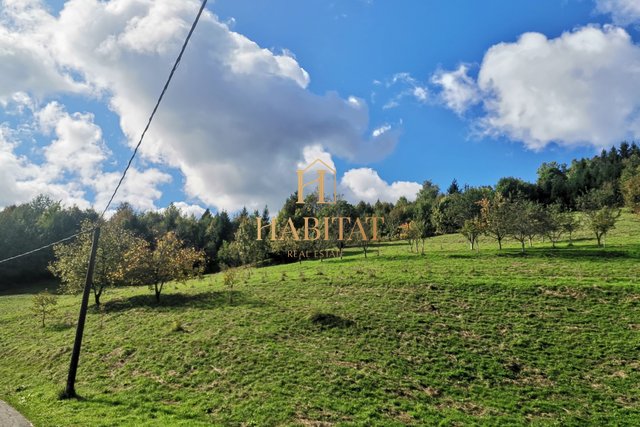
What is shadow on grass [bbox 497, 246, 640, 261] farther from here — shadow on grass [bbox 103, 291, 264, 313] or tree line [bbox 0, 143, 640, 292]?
shadow on grass [bbox 103, 291, 264, 313]

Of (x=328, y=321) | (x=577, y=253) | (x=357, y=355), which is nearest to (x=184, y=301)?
(x=328, y=321)

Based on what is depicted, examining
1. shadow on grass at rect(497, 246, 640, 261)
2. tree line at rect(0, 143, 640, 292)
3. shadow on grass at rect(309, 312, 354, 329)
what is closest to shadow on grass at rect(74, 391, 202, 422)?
shadow on grass at rect(309, 312, 354, 329)

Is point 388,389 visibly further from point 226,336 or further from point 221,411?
point 226,336

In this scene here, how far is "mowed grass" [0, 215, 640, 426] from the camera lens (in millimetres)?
16031

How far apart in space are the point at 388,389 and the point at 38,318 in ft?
113

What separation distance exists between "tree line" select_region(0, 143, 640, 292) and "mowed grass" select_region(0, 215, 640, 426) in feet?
16.8

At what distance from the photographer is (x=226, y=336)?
24484 mm

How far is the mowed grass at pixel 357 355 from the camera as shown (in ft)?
52.6

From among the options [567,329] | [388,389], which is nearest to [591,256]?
[567,329]

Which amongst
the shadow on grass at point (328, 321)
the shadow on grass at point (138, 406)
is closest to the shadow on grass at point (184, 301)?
the shadow on grass at point (328, 321)

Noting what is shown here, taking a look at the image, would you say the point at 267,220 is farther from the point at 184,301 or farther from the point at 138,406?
the point at 138,406

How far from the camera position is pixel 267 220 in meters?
111

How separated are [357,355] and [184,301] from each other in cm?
2072

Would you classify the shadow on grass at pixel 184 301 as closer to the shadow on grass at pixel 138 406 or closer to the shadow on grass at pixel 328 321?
the shadow on grass at pixel 328 321
